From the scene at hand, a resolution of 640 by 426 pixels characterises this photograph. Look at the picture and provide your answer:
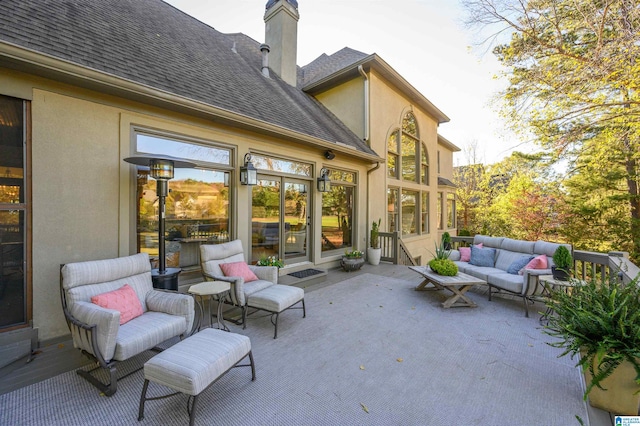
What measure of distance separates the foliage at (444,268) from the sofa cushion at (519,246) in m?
1.57

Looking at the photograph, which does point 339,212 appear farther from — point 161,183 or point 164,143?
point 161,183

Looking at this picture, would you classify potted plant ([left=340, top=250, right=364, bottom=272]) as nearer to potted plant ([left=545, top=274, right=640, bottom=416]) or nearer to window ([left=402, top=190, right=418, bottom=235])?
window ([left=402, top=190, right=418, bottom=235])

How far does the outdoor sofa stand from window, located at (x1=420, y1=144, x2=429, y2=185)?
5.72m

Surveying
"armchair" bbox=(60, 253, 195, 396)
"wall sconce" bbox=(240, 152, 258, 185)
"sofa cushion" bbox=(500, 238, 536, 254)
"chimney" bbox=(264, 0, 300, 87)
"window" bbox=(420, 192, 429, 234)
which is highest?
"chimney" bbox=(264, 0, 300, 87)

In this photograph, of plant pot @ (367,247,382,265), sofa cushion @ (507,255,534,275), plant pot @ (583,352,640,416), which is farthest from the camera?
plant pot @ (367,247,382,265)

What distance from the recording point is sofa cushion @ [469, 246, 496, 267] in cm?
558

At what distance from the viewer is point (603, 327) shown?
2104 mm

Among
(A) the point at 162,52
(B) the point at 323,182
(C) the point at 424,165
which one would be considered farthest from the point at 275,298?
(C) the point at 424,165

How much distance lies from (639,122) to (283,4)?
9955 mm

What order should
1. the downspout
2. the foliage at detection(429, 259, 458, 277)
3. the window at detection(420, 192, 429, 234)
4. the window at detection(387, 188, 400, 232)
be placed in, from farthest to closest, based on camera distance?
the window at detection(420, 192, 429, 234), the window at detection(387, 188, 400, 232), the downspout, the foliage at detection(429, 259, 458, 277)

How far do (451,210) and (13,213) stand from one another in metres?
17.1

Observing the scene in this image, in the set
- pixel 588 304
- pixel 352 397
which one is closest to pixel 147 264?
pixel 352 397

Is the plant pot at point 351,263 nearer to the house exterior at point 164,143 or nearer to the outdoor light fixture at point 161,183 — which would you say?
the house exterior at point 164,143

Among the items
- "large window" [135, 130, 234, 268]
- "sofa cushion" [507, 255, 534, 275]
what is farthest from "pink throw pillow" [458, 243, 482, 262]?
"large window" [135, 130, 234, 268]
